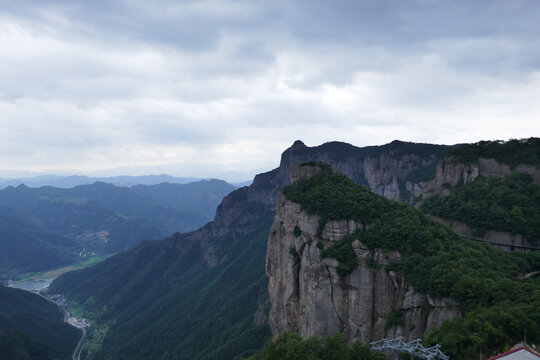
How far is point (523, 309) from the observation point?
2788cm

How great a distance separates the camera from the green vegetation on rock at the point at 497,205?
169 feet

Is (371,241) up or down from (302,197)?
down

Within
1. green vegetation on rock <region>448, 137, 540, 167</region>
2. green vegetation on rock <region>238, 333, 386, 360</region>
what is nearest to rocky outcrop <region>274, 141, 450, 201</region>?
green vegetation on rock <region>448, 137, 540, 167</region>

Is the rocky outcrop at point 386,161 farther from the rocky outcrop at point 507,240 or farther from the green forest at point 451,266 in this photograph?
the green forest at point 451,266

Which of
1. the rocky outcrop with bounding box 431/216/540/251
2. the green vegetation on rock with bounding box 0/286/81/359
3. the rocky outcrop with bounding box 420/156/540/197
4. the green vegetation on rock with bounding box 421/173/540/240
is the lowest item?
the green vegetation on rock with bounding box 0/286/81/359

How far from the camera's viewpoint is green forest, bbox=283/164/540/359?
26344 mm

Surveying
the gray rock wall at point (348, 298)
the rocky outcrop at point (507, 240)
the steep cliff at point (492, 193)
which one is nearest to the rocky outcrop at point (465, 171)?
the steep cliff at point (492, 193)

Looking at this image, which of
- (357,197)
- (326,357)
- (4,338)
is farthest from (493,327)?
(4,338)

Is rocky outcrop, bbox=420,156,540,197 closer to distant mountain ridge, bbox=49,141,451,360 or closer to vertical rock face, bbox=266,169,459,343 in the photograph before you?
vertical rock face, bbox=266,169,459,343

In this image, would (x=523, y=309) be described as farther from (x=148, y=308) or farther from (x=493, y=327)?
(x=148, y=308)

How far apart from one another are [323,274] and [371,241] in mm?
7932

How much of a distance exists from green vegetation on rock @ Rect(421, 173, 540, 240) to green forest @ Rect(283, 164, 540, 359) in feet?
30.3

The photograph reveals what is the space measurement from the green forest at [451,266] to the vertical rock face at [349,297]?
4.67 feet

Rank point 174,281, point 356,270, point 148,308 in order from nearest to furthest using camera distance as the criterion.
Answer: point 356,270
point 148,308
point 174,281
